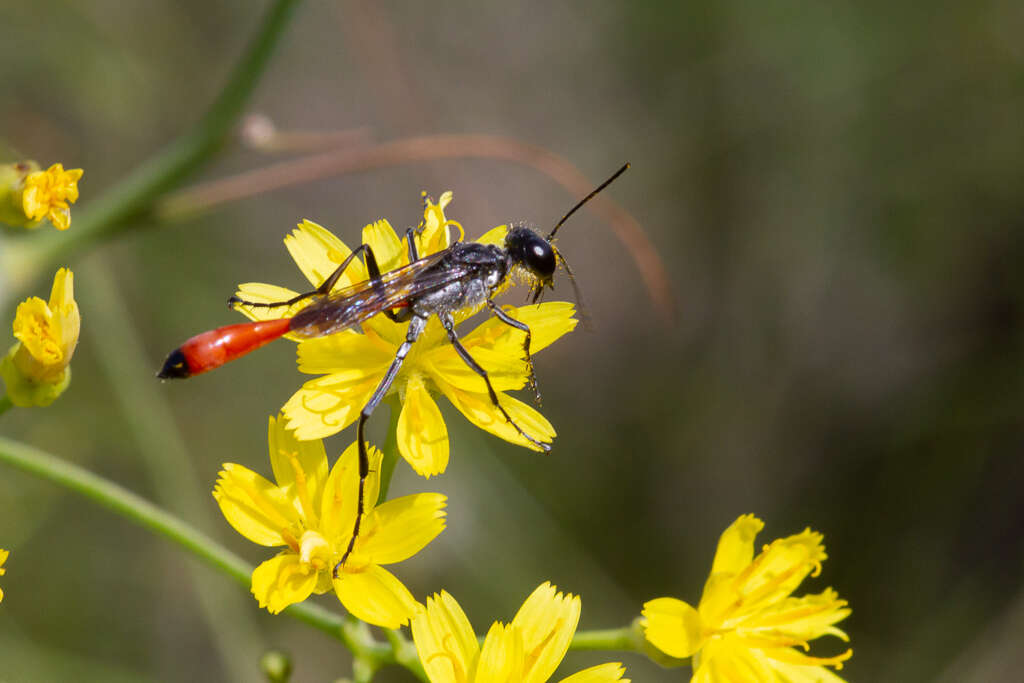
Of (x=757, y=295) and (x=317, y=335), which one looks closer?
(x=317, y=335)

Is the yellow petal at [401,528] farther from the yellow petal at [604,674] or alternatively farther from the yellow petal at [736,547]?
the yellow petal at [736,547]

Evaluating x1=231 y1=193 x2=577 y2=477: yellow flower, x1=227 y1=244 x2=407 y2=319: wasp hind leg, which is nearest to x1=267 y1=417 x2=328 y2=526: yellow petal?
x1=231 y1=193 x2=577 y2=477: yellow flower

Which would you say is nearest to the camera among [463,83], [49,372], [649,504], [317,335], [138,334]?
[49,372]

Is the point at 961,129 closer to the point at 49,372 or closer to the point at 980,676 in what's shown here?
the point at 980,676

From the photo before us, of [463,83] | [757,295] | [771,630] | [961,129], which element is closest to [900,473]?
[757,295]

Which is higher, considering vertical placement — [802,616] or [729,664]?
[729,664]

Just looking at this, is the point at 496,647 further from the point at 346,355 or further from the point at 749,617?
the point at 346,355

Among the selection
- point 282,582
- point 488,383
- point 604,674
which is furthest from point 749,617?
point 282,582
